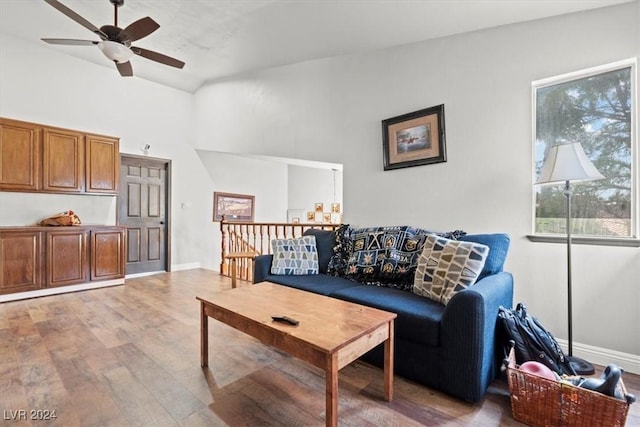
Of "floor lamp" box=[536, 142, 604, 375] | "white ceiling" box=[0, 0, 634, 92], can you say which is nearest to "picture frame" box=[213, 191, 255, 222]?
"white ceiling" box=[0, 0, 634, 92]

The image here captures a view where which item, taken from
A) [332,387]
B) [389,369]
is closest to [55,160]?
[332,387]

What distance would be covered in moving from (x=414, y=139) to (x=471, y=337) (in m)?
1.95

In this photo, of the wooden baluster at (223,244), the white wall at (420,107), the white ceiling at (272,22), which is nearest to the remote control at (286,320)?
the white wall at (420,107)

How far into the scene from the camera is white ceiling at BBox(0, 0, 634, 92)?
2350mm

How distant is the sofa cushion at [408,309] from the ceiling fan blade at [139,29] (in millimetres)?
2700

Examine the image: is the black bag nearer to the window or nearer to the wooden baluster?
the window

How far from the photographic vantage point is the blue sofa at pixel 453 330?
64.7 inches

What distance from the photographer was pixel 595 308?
6.93 feet

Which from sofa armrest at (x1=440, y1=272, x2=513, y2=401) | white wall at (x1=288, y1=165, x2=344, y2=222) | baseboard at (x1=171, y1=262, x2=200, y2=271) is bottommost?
baseboard at (x1=171, y1=262, x2=200, y2=271)

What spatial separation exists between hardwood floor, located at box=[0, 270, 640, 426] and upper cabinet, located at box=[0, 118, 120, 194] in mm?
1931

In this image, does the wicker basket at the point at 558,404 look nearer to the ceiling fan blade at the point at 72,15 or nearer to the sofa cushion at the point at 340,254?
the sofa cushion at the point at 340,254

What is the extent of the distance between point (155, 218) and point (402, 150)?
14.9ft

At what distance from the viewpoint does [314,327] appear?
1540 mm

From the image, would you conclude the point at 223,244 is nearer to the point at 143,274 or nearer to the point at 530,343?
the point at 143,274
